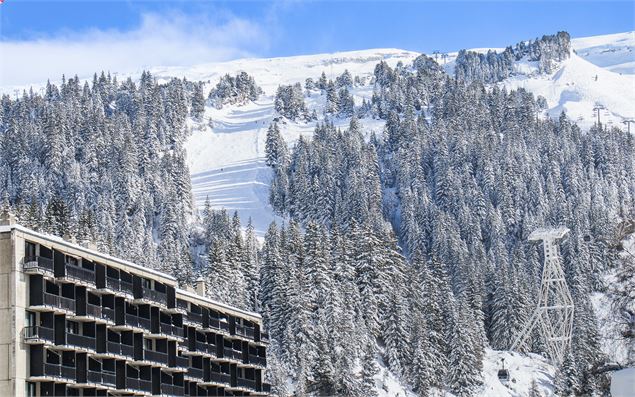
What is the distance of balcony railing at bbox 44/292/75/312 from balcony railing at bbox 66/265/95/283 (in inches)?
53.7

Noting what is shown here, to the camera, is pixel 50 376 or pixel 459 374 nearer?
pixel 50 376

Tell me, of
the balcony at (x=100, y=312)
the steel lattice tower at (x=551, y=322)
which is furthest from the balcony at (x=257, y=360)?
the steel lattice tower at (x=551, y=322)

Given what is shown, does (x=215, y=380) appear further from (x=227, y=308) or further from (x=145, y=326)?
(x=145, y=326)

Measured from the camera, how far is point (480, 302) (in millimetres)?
162875

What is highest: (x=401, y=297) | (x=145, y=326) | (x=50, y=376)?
(x=401, y=297)

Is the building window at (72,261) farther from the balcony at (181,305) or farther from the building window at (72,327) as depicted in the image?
the balcony at (181,305)

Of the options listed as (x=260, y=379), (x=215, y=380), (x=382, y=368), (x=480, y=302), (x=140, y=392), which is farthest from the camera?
(x=480, y=302)

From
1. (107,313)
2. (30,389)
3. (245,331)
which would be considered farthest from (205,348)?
(30,389)

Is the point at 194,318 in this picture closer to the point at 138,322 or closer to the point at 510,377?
the point at 138,322

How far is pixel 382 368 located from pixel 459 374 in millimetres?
9142

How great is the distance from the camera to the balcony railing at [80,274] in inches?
2788

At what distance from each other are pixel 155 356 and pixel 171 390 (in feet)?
12.2

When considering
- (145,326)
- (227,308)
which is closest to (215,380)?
(227,308)

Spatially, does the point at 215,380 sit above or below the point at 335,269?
below
